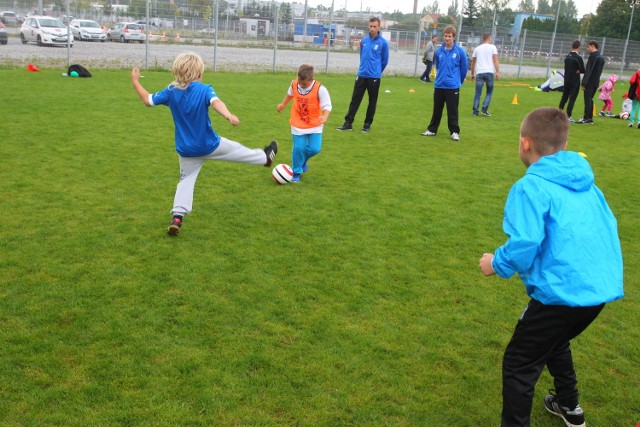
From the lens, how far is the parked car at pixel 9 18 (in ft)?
75.8

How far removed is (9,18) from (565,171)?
25761 mm

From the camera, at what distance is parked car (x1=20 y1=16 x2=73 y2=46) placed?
2381cm

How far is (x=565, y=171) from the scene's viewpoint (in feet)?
9.37

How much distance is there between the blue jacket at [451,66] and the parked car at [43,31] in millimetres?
17709

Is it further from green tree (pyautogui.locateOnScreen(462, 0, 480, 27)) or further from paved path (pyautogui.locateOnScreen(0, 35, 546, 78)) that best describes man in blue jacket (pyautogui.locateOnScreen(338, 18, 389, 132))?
green tree (pyautogui.locateOnScreen(462, 0, 480, 27))

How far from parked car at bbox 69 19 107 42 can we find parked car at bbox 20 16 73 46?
0.49m

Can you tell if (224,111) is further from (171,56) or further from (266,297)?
(171,56)

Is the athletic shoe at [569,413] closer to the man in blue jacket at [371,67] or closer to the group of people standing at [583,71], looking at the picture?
the man in blue jacket at [371,67]

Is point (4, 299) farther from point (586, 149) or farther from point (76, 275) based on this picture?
point (586, 149)

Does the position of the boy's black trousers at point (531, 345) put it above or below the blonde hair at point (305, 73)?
below

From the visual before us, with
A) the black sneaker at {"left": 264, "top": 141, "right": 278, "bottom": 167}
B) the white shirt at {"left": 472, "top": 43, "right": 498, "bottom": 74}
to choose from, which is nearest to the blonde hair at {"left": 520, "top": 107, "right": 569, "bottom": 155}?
the black sneaker at {"left": 264, "top": 141, "right": 278, "bottom": 167}

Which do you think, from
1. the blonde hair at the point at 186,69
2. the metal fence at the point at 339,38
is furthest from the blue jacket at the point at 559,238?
the metal fence at the point at 339,38

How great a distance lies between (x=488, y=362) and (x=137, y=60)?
889 inches

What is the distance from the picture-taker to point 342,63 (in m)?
29.4
